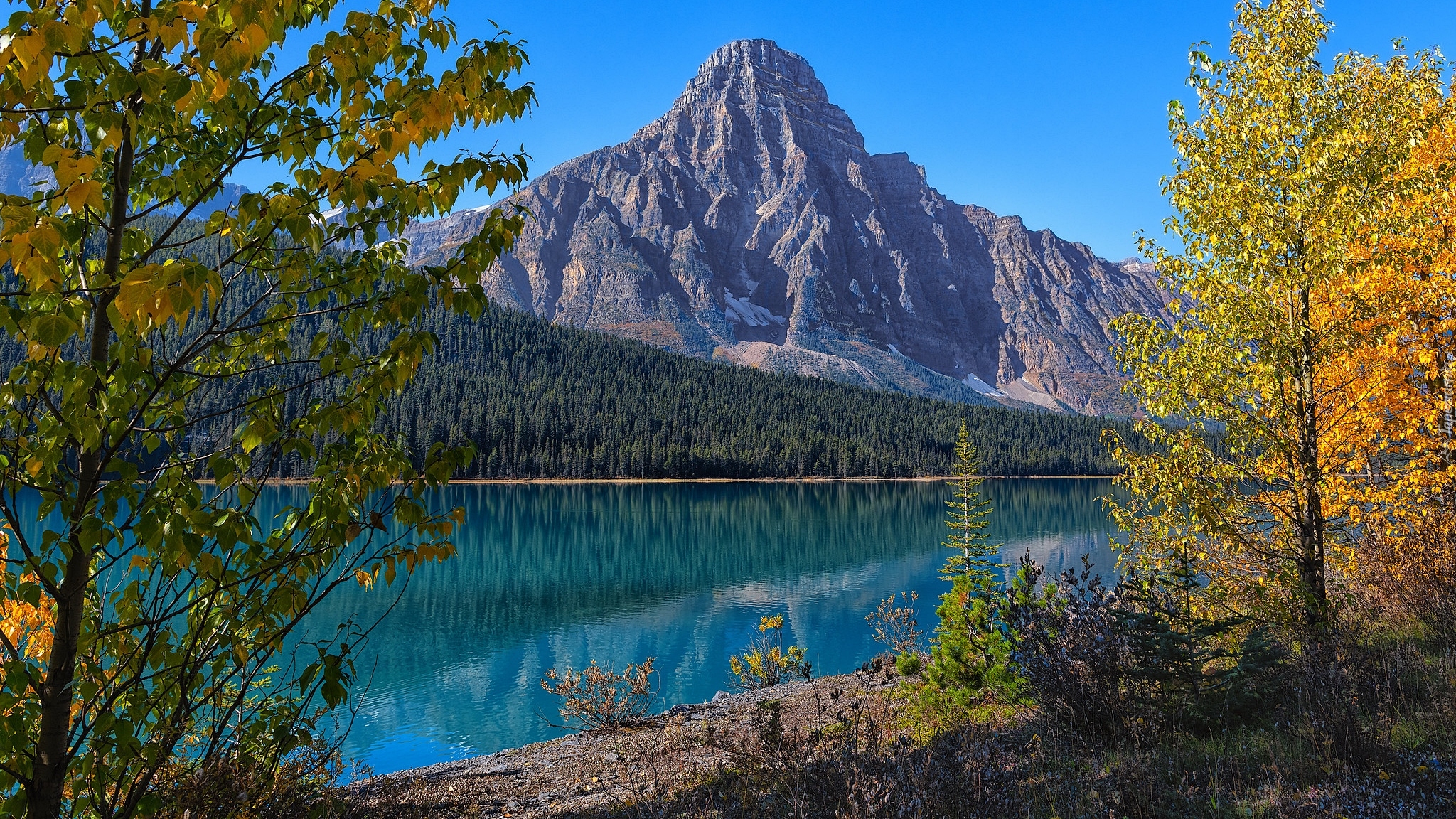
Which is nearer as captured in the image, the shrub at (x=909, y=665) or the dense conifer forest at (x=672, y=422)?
the shrub at (x=909, y=665)

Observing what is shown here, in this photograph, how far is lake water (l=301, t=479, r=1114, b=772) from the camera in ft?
68.0

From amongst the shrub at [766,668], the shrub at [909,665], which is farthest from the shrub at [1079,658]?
the shrub at [766,668]

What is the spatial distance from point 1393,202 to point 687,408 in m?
161

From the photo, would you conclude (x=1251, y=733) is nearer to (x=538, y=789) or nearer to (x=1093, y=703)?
(x=1093, y=703)

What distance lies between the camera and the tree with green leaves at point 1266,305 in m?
9.47

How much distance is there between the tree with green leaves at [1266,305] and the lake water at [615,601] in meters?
10.3

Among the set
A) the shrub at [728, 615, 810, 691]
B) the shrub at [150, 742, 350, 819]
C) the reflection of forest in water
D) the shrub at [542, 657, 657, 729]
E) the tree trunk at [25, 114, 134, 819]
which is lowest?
the reflection of forest in water

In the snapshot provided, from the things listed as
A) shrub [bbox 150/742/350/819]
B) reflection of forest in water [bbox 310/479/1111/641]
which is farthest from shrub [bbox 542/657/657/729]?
reflection of forest in water [bbox 310/479/1111/641]

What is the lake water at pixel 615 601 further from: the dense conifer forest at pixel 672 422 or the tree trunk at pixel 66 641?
the dense conifer forest at pixel 672 422

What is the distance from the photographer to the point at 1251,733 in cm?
649

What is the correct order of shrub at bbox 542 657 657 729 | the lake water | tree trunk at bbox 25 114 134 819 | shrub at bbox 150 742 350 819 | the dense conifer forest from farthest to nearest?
the dense conifer forest, the lake water, shrub at bbox 542 657 657 729, shrub at bbox 150 742 350 819, tree trunk at bbox 25 114 134 819

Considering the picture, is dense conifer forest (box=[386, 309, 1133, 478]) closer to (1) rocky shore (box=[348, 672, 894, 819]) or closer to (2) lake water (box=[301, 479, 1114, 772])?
(2) lake water (box=[301, 479, 1114, 772])

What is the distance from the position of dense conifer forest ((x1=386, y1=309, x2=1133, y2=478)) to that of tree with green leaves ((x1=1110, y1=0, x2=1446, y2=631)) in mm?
124967

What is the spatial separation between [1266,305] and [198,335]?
1134cm
